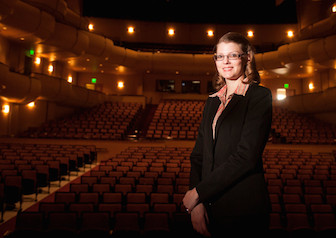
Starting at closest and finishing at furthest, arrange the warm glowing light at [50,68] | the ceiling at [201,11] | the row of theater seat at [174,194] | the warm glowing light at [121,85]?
the row of theater seat at [174,194] < the warm glowing light at [50,68] < the ceiling at [201,11] < the warm glowing light at [121,85]

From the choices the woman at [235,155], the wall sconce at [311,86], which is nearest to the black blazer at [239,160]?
the woman at [235,155]

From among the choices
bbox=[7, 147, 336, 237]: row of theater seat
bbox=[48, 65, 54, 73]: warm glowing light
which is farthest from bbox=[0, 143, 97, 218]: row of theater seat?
bbox=[48, 65, 54, 73]: warm glowing light

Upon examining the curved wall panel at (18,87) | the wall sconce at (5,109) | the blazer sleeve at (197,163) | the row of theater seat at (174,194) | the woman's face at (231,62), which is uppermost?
the curved wall panel at (18,87)

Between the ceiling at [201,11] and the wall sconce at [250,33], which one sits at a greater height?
the ceiling at [201,11]

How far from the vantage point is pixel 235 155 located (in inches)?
40.3

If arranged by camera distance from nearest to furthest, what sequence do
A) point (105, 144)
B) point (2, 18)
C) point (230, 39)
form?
point (230, 39)
point (2, 18)
point (105, 144)

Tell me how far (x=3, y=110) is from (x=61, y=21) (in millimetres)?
5211

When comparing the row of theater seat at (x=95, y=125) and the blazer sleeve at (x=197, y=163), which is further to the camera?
the row of theater seat at (x=95, y=125)

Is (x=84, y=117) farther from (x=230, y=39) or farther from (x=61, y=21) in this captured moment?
(x=230, y=39)

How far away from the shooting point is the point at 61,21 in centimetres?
1284

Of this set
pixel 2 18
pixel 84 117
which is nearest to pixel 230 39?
pixel 2 18

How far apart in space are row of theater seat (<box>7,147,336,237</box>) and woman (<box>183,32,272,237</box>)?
2451mm

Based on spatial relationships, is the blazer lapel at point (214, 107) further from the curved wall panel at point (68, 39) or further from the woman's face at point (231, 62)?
the curved wall panel at point (68, 39)

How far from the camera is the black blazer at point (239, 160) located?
1.01m
